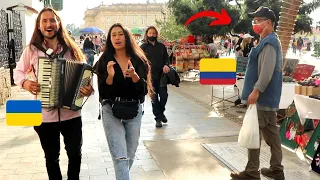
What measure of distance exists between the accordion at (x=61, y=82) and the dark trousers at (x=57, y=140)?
233 mm

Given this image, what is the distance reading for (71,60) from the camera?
3.23 meters

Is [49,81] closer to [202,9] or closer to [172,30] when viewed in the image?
[202,9]

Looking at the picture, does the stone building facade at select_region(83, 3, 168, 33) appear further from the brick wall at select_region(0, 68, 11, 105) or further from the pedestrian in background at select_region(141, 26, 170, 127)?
the pedestrian in background at select_region(141, 26, 170, 127)

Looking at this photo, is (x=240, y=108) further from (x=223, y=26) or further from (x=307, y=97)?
(x=223, y=26)

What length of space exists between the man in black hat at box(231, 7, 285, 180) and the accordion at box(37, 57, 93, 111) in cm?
174

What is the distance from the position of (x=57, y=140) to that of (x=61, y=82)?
24.3 inches

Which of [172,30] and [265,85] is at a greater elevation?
[172,30]

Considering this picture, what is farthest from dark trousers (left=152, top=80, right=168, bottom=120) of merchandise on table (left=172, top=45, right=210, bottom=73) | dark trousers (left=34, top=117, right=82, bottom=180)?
merchandise on table (left=172, top=45, right=210, bottom=73)

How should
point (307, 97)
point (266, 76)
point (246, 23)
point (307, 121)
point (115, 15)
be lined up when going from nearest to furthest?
point (266, 76), point (307, 97), point (307, 121), point (246, 23), point (115, 15)

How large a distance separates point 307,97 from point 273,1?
1015 cm

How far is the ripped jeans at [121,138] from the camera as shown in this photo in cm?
316

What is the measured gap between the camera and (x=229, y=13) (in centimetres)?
1562

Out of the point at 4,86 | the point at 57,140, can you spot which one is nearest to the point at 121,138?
the point at 57,140

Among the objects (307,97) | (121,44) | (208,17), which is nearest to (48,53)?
(121,44)
